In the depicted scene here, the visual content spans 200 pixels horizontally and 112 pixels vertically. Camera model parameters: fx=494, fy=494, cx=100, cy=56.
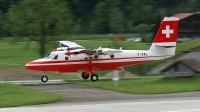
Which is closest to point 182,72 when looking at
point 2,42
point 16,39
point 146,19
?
point 16,39

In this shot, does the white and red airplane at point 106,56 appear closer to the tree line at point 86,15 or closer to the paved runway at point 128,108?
the tree line at point 86,15

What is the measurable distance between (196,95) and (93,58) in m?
12.9

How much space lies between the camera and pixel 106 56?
4019 centimetres

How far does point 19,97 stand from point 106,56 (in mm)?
14724

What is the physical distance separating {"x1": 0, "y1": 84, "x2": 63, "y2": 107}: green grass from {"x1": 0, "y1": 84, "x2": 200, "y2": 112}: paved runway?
2.59 ft

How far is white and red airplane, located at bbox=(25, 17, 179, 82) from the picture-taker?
127ft

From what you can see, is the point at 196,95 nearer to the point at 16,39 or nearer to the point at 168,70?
the point at 168,70

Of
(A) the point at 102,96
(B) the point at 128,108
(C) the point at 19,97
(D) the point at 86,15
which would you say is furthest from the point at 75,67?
(D) the point at 86,15

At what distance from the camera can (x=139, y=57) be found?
4038 centimetres

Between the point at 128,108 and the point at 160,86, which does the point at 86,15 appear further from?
the point at 128,108

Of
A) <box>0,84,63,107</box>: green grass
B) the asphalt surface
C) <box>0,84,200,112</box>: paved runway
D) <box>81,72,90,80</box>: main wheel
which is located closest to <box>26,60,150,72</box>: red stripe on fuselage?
<box>81,72,90,80</box>: main wheel

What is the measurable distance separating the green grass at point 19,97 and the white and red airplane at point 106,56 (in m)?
9.20

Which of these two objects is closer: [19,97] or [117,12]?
[19,97]

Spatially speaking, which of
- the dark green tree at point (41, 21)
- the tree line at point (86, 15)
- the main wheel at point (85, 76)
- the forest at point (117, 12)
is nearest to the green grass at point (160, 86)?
the main wheel at point (85, 76)
